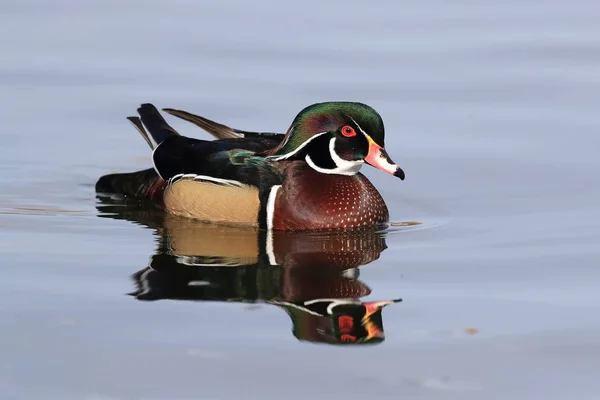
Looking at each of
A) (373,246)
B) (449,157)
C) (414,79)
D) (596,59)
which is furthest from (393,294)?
(596,59)

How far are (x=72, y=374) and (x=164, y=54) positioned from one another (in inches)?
340

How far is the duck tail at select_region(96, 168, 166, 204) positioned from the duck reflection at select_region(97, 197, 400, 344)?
2.16 feet

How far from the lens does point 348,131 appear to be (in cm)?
1002

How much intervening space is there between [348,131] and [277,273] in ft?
5.99

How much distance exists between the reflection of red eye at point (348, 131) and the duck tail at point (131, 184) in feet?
6.09

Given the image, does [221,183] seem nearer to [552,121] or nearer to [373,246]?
[373,246]

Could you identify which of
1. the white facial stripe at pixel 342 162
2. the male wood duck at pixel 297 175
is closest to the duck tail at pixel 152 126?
the male wood duck at pixel 297 175

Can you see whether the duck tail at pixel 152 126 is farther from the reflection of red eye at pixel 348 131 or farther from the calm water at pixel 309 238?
the reflection of red eye at pixel 348 131

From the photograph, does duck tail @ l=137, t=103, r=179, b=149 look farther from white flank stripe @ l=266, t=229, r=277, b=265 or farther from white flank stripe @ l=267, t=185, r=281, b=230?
white flank stripe @ l=266, t=229, r=277, b=265

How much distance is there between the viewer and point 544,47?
1507 centimetres

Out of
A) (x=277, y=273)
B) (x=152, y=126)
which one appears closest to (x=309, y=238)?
(x=277, y=273)

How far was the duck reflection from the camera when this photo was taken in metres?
7.50

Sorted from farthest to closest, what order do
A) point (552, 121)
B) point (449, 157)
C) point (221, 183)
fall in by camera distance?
point (552, 121) < point (449, 157) < point (221, 183)

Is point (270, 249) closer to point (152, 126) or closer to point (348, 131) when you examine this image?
point (348, 131)
